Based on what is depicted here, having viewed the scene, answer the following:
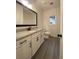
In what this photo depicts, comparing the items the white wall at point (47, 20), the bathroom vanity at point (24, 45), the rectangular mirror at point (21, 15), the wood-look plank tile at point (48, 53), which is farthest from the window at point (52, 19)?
the bathroom vanity at point (24, 45)

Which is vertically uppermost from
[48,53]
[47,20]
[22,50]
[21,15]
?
[47,20]

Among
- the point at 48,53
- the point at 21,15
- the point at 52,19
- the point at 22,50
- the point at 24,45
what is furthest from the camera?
the point at 52,19

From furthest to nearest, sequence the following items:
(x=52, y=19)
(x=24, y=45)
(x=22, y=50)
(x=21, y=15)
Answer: (x=52, y=19), (x=21, y=15), (x=24, y=45), (x=22, y=50)

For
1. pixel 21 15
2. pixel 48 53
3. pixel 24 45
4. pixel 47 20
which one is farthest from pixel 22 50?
pixel 47 20

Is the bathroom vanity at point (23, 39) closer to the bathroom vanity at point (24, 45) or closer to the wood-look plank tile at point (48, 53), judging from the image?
the bathroom vanity at point (24, 45)

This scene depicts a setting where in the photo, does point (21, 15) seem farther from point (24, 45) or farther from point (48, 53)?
point (48, 53)

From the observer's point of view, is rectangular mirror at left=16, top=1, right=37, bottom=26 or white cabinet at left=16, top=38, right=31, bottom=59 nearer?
white cabinet at left=16, top=38, right=31, bottom=59

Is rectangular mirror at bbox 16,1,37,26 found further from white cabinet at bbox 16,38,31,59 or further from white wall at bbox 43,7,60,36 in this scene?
white wall at bbox 43,7,60,36

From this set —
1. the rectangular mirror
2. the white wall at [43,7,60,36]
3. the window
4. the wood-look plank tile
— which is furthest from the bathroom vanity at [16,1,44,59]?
the window
